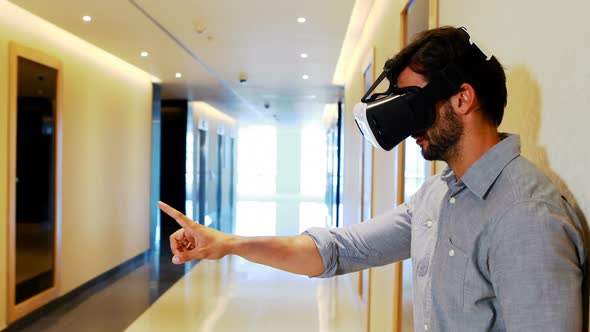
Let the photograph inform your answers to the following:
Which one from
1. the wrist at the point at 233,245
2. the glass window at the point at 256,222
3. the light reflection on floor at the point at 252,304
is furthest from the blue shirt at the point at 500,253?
the glass window at the point at 256,222

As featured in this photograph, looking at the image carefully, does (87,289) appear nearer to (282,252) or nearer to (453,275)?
(282,252)

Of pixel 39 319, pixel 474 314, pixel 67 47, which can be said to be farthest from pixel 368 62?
pixel 39 319

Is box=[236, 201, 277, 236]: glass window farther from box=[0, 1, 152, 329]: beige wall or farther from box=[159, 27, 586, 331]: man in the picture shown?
box=[159, 27, 586, 331]: man

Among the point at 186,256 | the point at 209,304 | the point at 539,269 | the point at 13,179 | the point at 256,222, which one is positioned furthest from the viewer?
the point at 256,222

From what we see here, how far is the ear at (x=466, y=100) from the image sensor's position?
97 cm

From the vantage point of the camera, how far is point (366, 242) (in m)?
1.39

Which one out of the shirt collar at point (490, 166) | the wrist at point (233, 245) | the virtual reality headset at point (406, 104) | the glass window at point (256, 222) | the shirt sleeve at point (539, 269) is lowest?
the glass window at point (256, 222)

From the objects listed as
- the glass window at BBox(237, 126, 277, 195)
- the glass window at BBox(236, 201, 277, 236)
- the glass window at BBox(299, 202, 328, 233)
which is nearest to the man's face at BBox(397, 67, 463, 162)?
the glass window at BBox(236, 201, 277, 236)

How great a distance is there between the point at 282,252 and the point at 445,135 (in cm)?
62

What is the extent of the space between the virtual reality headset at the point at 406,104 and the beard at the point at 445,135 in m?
0.02

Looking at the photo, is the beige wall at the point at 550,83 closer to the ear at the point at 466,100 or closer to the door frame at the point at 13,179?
the ear at the point at 466,100

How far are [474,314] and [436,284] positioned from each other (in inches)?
4.5

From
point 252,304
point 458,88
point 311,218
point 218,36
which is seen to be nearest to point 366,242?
point 458,88

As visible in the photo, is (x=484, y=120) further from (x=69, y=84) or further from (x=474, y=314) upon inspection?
(x=69, y=84)
